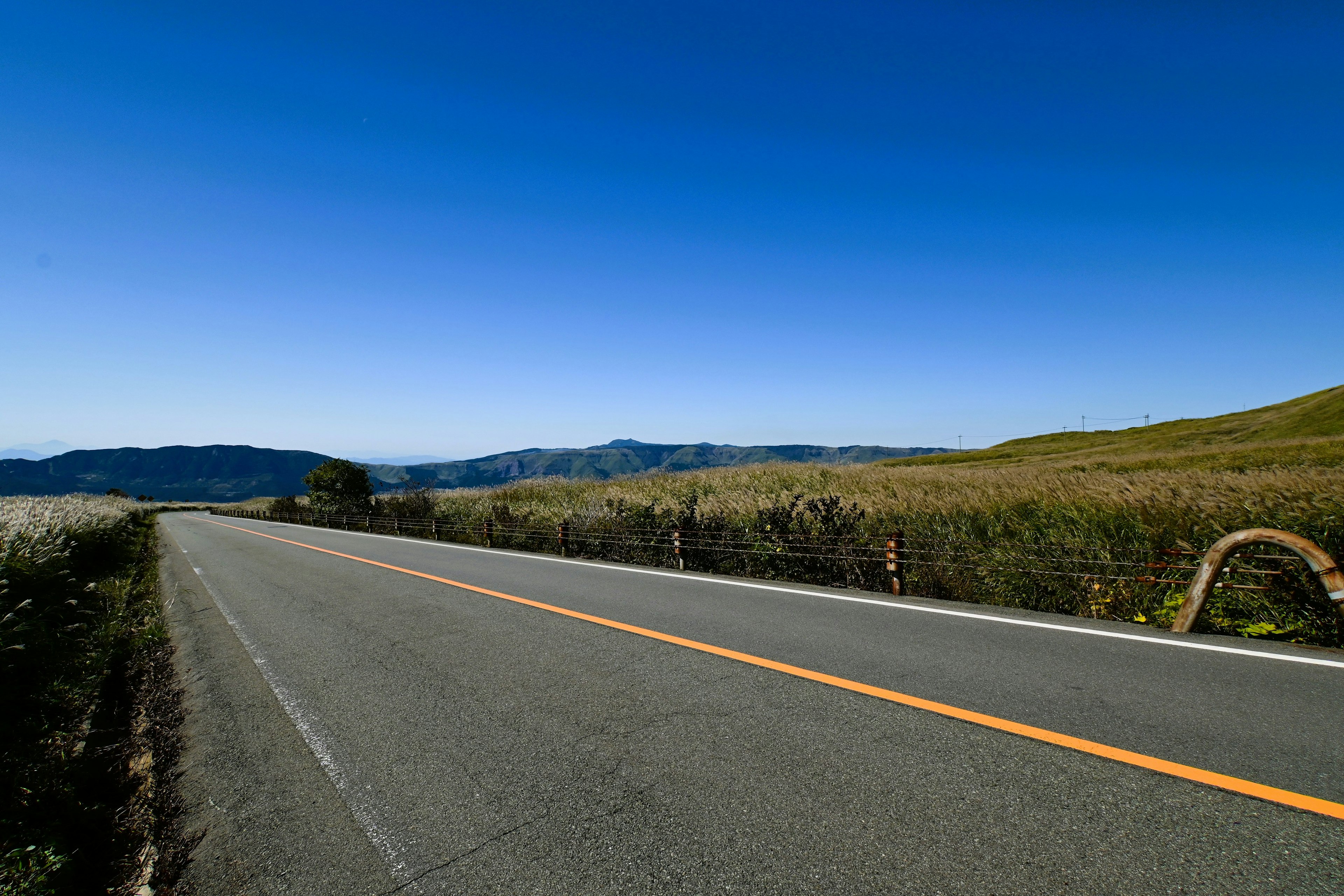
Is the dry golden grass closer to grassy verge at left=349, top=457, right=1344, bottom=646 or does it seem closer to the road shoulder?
grassy verge at left=349, top=457, right=1344, bottom=646

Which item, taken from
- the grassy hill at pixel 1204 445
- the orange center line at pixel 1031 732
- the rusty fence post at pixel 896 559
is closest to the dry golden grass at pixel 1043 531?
the rusty fence post at pixel 896 559

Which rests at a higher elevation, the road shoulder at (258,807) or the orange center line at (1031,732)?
the orange center line at (1031,732)

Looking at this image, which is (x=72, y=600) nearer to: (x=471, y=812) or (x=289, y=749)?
(x=289, y=749)

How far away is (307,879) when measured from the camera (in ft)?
8.81

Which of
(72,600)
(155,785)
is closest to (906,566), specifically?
(155,785)

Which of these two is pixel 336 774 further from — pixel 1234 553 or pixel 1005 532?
pixel 1005 532

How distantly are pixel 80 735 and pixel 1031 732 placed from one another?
6.62 m

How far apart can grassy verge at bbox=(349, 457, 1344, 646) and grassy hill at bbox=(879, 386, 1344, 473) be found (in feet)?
37.3

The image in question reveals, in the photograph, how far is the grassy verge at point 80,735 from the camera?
299 centimetres

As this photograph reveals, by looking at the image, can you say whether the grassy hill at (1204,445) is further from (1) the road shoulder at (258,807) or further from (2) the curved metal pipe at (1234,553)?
(1) the road shoulder at (258,807)

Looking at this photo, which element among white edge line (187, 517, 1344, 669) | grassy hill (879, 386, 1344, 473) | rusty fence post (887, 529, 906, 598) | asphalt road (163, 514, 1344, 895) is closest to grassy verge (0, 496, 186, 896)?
asphalt road (163, 514, 1344, 895)

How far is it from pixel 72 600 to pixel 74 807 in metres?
5.43

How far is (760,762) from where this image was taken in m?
3.38

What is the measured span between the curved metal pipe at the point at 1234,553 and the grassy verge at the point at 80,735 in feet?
24.5
